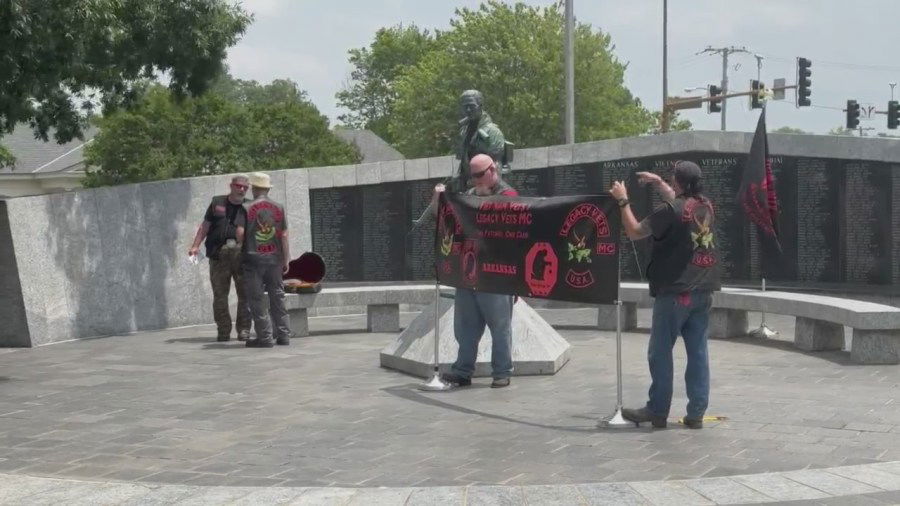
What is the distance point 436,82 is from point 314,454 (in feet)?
156

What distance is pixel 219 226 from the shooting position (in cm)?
1341

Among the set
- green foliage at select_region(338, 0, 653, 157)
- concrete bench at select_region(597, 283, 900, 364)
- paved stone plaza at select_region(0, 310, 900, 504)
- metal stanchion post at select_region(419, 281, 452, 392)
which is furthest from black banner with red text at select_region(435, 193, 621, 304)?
green foliage at select_region(338, 0, 653, 157)

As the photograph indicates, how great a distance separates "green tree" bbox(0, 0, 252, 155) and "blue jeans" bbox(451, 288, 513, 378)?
4.64m

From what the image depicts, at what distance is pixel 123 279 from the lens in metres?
14.7

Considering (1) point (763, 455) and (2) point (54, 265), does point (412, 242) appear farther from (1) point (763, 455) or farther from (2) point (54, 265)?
(1) point (763, 455)

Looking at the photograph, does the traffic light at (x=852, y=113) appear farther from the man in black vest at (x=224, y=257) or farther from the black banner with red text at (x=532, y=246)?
the black banner with red text at (x=532, y=246)

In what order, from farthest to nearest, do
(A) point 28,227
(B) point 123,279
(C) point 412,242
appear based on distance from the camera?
(C) point 412,242
(B) point 123,279
(A) point 28,227

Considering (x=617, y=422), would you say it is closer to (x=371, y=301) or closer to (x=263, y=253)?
(x=263, y=253)

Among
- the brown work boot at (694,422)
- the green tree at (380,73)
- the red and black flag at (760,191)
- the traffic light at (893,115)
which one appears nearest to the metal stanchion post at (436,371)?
the brown work boot at (694,422)

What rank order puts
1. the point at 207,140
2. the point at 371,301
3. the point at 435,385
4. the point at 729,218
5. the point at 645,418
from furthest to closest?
the point at 207,140
the point at 729,218
the point at 371,301
the point at 435,385
the point at 645,418

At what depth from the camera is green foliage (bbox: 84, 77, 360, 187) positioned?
45156mm

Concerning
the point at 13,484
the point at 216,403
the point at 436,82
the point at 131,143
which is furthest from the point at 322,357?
the point at 436,82

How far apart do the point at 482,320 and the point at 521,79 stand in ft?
136

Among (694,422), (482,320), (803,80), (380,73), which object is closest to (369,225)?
(482,320)
